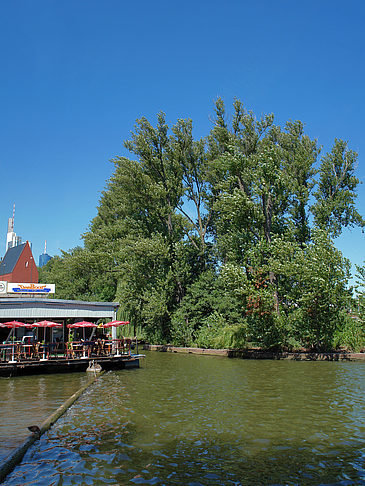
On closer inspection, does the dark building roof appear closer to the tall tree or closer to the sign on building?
the sign on building

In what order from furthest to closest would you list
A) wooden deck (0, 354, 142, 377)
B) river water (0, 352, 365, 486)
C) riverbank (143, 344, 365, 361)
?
riverbank (143, 344, 365, 361)
wooden deck (0, 354, 142, 377)
river water (0, 352, 365, 486)

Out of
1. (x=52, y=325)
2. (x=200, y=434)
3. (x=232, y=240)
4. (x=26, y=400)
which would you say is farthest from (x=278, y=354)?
(x=200, y=434)

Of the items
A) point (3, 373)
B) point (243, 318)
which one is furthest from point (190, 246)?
point (3, 373)

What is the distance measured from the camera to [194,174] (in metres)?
49.6

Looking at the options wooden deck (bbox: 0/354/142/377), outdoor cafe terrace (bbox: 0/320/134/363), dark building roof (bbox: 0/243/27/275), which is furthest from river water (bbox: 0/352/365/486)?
dark building roof (bbox: 0/243/27/275)

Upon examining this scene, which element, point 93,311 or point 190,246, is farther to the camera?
point 190,246

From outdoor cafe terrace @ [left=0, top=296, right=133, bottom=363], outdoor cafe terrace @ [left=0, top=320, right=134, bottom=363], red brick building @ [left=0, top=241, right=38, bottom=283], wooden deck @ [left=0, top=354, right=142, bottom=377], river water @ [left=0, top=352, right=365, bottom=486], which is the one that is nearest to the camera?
river water @ [left=0, top=352, right=365, bottom=486]

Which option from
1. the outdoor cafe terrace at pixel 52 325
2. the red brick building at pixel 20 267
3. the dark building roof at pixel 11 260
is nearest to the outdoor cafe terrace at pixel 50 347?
the outdoor cafe terrace at pixel 52 325

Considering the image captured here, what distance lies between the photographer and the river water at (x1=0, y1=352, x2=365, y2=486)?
8.45 meters

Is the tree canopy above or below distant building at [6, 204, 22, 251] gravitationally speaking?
below

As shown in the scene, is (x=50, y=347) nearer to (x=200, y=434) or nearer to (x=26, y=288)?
(x=26, y=288)

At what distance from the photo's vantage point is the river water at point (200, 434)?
8.45 meters

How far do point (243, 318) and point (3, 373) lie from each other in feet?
77.7

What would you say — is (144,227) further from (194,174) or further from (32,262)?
(32,262)
